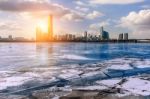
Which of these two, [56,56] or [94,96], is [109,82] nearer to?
[94,96]

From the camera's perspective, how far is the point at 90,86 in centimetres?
1044

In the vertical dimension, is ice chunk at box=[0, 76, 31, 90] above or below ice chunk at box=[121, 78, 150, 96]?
above

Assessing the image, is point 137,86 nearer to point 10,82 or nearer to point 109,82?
point 109,82

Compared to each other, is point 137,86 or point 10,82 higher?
point 10,82

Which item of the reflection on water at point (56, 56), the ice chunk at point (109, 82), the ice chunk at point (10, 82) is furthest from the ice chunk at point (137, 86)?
the reflection on water at point (56, 56)

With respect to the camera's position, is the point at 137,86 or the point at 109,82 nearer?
the point at 137,86

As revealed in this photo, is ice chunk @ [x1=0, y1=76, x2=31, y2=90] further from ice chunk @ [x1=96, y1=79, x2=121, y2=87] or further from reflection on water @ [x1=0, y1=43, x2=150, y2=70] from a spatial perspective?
reflection on water @ [x1=0, y1=43, x2=150, y2=70]

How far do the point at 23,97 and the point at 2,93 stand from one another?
103 cm

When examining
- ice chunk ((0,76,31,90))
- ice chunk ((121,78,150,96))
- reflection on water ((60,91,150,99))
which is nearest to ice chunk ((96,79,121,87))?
ice chunk ((121,78,150,96))

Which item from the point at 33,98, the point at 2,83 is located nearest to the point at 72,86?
the point at 33,98

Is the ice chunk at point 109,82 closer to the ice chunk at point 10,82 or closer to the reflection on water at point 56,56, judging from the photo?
the ice chunk at point 10,82

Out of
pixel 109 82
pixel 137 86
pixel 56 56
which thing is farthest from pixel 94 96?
pixel 56 56

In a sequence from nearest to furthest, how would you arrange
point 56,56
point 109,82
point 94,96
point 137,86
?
1. point 94,96
2. point 137,86
3. point 109,82
4. point 56,56

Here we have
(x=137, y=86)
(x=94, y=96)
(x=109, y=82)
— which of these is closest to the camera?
(x=94, y=96)
